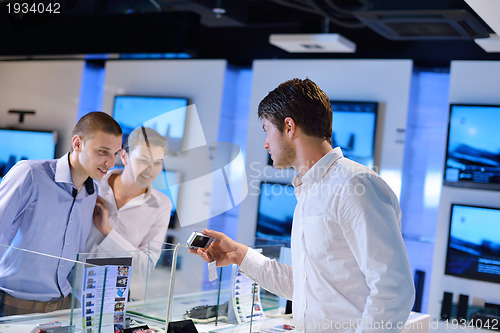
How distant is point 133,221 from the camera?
3.26 metres

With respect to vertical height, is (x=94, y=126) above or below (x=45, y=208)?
above

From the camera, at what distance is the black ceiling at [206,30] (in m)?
4.94

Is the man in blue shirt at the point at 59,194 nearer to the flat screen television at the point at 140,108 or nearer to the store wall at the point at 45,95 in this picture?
the flat screen television at the point at 140,108

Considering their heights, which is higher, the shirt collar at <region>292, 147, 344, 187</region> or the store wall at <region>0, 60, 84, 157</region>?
the store wall at <region>0, 60, 84, 157</region>

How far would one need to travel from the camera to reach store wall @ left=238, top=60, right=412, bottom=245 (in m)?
5.03

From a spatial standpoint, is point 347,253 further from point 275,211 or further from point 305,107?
point 275,211

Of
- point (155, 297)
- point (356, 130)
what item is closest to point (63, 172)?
point (155, 297)

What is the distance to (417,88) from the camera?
17.1ft

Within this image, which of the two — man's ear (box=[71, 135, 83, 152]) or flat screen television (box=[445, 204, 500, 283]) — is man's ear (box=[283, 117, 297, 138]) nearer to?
man's ear (box=[71, 135, 83, 152])

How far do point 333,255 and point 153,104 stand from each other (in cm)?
468

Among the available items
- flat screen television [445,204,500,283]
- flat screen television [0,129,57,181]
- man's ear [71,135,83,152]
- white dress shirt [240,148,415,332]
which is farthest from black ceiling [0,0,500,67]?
white dress shirt [240,148,415,332]

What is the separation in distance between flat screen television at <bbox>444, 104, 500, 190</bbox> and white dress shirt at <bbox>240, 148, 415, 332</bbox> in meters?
3.08

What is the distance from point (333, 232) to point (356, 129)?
11.7 ft

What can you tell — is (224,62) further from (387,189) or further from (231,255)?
(387,189)
